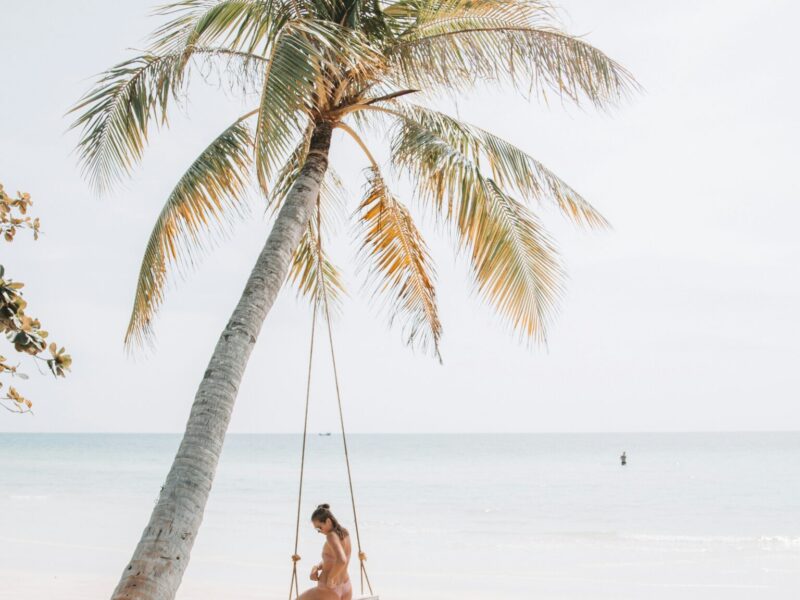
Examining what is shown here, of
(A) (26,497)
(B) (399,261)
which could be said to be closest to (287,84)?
(B) (399,261)

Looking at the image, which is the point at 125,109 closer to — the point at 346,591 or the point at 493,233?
the point at 493,233

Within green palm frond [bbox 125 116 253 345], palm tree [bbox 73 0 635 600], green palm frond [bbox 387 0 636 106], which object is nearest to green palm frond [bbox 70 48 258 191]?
palm tree [bbox 73 0 635 600]

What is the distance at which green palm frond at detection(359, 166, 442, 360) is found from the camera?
246 inches

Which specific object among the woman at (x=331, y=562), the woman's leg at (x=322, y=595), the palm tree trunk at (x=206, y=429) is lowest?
the woman's leg at (x=322, y=595)

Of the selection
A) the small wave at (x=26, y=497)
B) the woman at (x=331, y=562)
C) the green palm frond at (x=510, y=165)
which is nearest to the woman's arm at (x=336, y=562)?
the woman at (x=331, y=562)

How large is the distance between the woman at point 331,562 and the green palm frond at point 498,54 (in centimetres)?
281

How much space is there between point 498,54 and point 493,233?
1.22 metres

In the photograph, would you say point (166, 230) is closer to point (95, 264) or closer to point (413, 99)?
point (413, 99)

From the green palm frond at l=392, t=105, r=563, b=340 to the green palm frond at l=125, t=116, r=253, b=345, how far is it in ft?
3.48

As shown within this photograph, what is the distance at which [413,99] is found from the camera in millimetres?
5766

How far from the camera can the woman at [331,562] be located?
5395mm

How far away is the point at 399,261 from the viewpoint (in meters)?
6.55

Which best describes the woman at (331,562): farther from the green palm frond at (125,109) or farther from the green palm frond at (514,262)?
the green palm frond at (125,109)

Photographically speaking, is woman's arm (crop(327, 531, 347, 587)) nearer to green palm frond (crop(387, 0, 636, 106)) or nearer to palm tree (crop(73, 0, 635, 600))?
palm tree (crop(73, 0, 635, 600))
